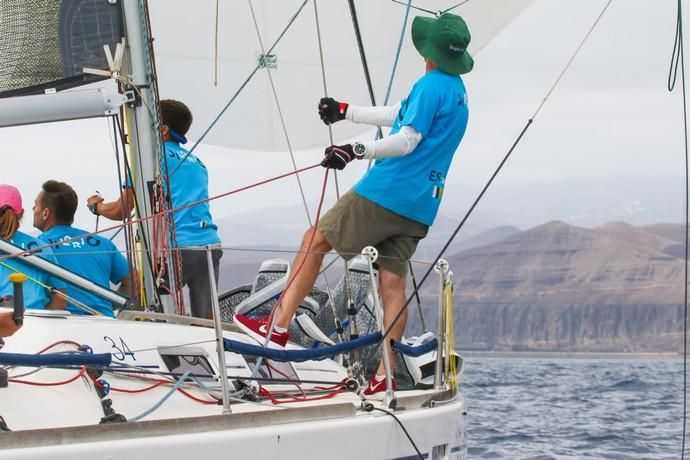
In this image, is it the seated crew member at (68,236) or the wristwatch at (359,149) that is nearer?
the wristwatch at (359,149)

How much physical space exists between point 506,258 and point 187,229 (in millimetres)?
89071

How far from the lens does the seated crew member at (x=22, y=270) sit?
5.69m

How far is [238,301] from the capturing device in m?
6.62

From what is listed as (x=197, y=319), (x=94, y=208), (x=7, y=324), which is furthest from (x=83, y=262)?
(x=7, y=324)

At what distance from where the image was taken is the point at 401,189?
523cm

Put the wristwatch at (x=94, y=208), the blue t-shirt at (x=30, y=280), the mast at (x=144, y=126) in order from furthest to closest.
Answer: the wristwatch at (x=94, y=208) < the mast at (x=144, y=126) < the blue t-shirt at (x=30, y=280)

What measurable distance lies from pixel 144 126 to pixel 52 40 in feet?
1.99

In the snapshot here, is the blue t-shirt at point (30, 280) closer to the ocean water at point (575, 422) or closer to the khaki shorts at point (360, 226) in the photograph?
the khaki shorts at point (360, 226)

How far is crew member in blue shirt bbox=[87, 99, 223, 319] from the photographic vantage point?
648 cm

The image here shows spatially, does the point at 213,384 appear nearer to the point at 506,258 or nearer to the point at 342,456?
the point at 342,456

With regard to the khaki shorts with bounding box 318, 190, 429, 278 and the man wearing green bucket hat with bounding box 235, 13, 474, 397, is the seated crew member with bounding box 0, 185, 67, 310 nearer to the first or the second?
the man wearing green bucket hat with bounding box 235, 13, 474, 397

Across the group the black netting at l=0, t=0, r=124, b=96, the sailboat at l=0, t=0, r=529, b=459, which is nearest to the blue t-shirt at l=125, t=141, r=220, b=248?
the sailboat at l=0, t=0, r=529, b=459

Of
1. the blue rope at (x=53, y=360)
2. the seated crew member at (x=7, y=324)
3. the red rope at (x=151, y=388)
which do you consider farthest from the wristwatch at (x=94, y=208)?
the seated crew member at (x=7, y=324)

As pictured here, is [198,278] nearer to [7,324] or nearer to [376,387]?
[376,387]
